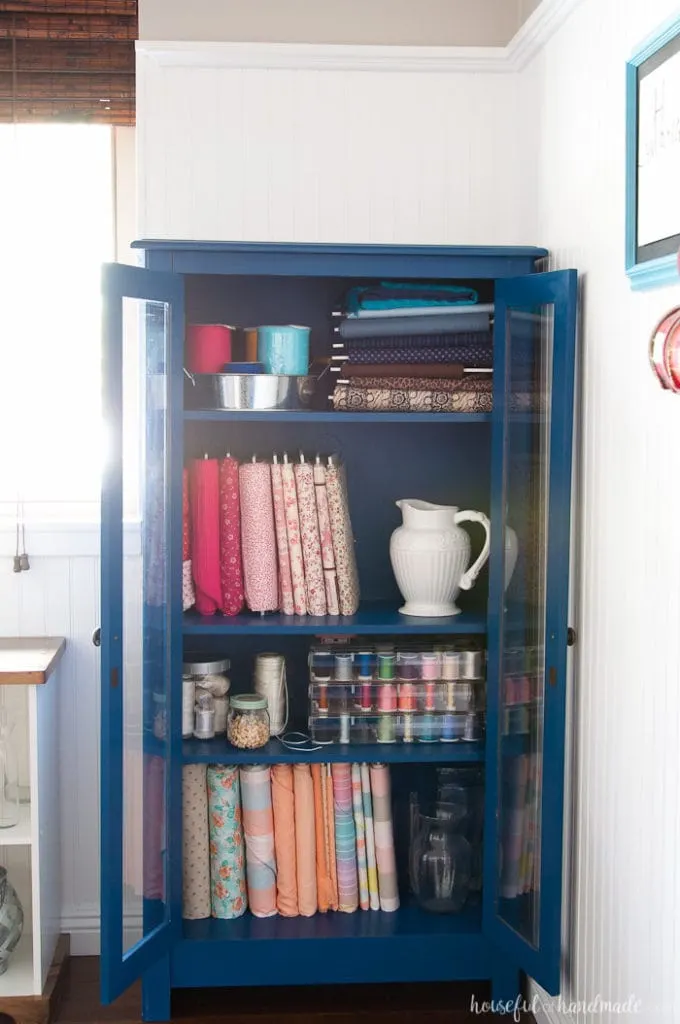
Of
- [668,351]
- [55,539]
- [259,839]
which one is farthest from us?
[55,539]

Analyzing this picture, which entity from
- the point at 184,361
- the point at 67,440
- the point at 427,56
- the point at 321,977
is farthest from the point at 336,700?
the point at 427,56

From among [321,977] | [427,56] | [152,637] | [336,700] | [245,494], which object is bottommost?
[321,977]

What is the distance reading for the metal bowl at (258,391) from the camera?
2.59 m

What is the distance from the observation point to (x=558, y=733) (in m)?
2.36

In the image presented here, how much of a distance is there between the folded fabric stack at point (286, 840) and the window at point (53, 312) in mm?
885

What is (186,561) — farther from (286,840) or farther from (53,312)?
(53,312)

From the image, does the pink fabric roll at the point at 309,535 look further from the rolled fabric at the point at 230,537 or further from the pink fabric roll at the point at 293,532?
the rolled fabric at the point at 230,537

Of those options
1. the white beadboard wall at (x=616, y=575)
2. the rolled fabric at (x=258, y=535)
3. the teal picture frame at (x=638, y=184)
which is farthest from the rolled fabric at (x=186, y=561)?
the teal picture frame at (x=638, y=184)

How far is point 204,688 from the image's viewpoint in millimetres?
2719

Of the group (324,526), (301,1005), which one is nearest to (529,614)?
(324,526)

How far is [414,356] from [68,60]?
Answer: 1.24 meters

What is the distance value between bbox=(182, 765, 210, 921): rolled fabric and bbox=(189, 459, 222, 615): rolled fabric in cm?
44

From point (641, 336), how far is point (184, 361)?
1.13m

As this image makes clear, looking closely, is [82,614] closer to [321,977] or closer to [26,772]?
[26,772]
